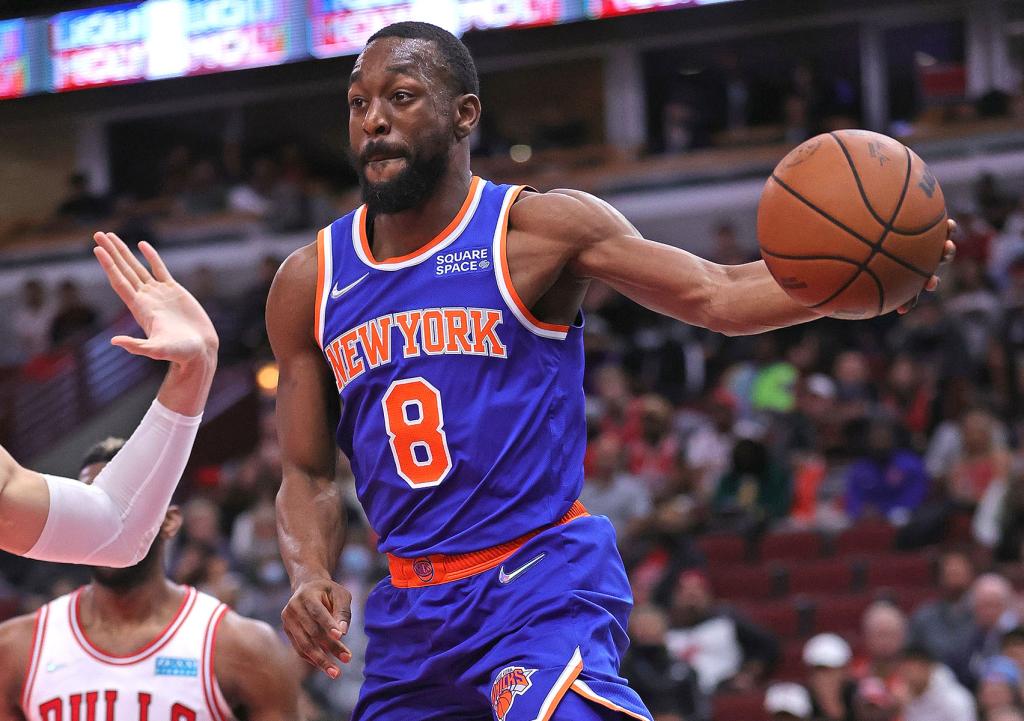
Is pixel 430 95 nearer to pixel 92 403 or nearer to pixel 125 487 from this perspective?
pixel 125 487

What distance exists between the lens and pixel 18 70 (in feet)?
54.3

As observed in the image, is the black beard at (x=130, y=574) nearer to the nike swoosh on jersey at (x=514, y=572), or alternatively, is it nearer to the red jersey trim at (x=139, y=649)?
the red jersey trim at (x=139, y=649)

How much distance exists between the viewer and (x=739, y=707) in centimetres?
824

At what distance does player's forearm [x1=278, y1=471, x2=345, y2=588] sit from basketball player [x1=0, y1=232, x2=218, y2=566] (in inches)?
13.6

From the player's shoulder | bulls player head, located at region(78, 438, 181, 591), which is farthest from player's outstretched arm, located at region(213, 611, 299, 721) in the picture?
the player's shoulder

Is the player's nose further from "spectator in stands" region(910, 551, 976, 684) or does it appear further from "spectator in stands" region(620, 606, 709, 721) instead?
"spectator in stands" region(910, 551, 976, 684)

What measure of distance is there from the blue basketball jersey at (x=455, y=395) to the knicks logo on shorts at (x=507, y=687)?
311 mm

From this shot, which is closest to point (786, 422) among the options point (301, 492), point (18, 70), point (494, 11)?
point (494, 11)

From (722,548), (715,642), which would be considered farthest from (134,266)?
(722,548)

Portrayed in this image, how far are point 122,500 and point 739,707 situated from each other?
18.1 feet

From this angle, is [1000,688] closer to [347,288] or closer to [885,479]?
[885,479]

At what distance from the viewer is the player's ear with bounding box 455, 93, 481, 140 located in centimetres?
380

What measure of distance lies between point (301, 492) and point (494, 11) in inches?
443

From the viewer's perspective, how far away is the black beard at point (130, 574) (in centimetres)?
454
